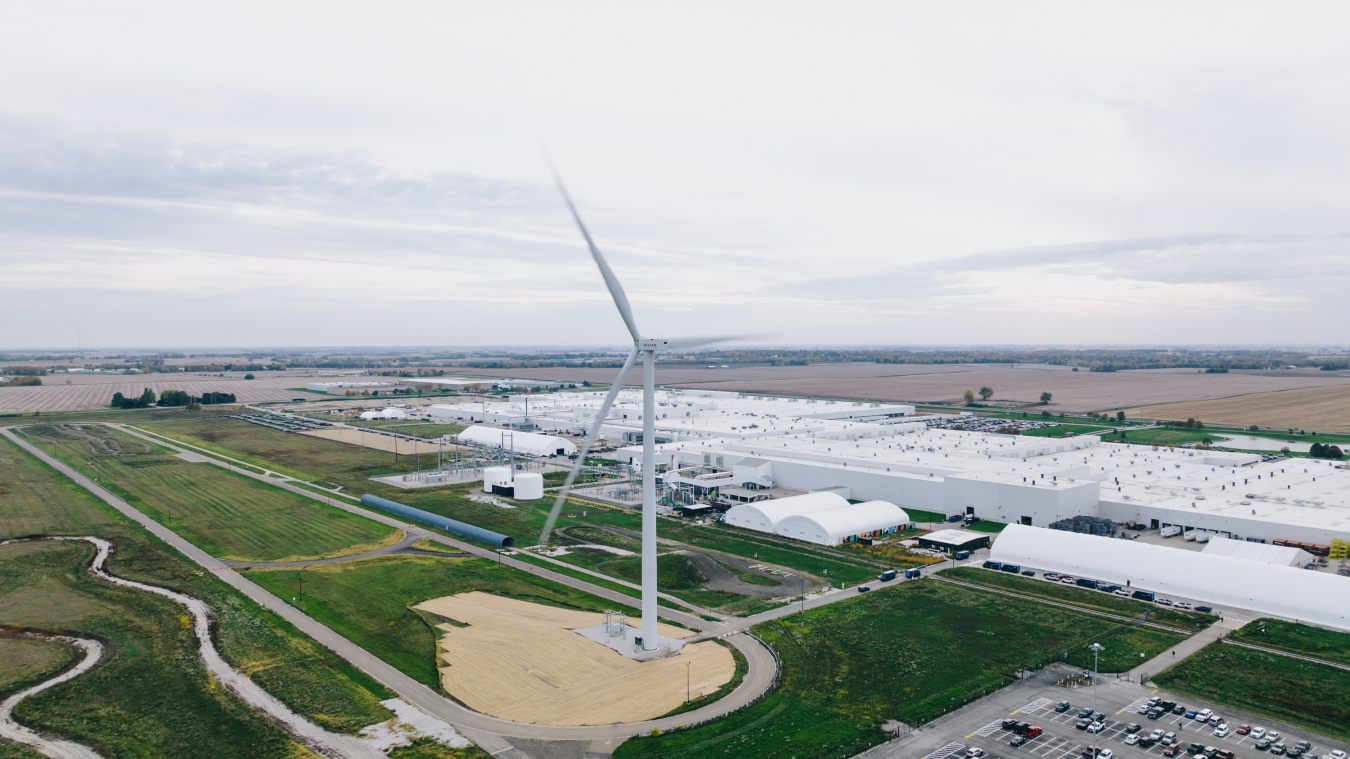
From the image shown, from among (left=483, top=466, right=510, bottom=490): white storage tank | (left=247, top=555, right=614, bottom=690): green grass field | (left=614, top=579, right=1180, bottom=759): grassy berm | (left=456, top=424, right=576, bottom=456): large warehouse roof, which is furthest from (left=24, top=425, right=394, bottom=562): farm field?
(left=614, top=579, right=1180, bottom=759): grassy berm

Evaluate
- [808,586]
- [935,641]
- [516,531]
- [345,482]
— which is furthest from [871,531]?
[345,482]

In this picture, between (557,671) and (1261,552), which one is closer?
(557,671)

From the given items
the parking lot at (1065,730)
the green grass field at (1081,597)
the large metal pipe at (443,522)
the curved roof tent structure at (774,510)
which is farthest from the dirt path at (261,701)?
the curved roof tent structure at (774,510)

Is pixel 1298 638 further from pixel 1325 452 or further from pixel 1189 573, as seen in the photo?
pixel 1325 452

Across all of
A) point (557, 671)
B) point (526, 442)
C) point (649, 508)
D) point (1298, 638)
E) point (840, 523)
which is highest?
point (649, 508)

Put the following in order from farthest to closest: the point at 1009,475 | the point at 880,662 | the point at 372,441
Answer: the point at 372,441, the point at 1009,475, the point at 880,662

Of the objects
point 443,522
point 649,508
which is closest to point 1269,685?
point 649,508

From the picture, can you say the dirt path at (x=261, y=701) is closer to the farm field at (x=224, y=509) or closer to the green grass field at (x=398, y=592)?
the green grass field at (x=398, y=592)

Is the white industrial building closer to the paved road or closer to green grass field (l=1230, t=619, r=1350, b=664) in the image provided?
the paved road
